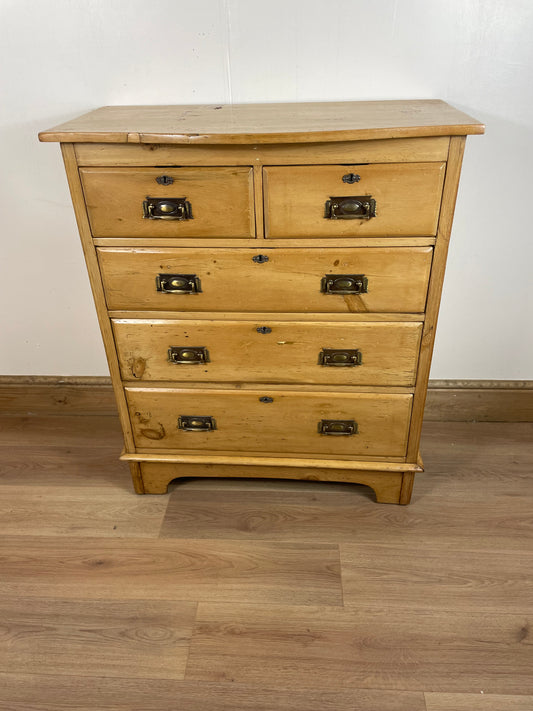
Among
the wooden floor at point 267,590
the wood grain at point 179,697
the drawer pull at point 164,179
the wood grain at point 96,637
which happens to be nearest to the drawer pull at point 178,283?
the drawer pull at point 164,179

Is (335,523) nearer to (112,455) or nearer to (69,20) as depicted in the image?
(112,455)

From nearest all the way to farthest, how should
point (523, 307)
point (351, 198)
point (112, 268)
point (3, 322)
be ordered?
point (351, 198) < point (112, 268) < point (523, 307) < point (3, 322)

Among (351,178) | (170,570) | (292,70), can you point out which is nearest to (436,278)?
(351,178)

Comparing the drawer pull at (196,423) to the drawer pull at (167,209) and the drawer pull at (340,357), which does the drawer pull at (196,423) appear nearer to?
the drawer pull at (340,357)

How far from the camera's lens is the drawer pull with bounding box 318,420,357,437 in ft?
5.40

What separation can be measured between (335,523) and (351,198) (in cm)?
100

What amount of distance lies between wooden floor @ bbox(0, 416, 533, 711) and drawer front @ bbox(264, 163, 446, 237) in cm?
92

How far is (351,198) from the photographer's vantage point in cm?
133

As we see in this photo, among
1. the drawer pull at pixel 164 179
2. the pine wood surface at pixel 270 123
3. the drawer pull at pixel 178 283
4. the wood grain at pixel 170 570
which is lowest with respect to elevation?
the wood grain at pixel 170 570

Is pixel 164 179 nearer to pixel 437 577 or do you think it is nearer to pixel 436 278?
pixel 436 278

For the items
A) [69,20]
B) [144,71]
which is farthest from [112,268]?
[69,20]

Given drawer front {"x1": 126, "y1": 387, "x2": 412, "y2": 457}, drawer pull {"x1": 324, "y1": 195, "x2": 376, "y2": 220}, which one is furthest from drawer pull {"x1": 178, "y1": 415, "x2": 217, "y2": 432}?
drawer pull {"x1": 324, "y1": 195, "x2": 376, "y2": 220}

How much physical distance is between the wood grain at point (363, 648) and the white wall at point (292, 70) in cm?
110

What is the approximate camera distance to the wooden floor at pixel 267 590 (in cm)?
129
